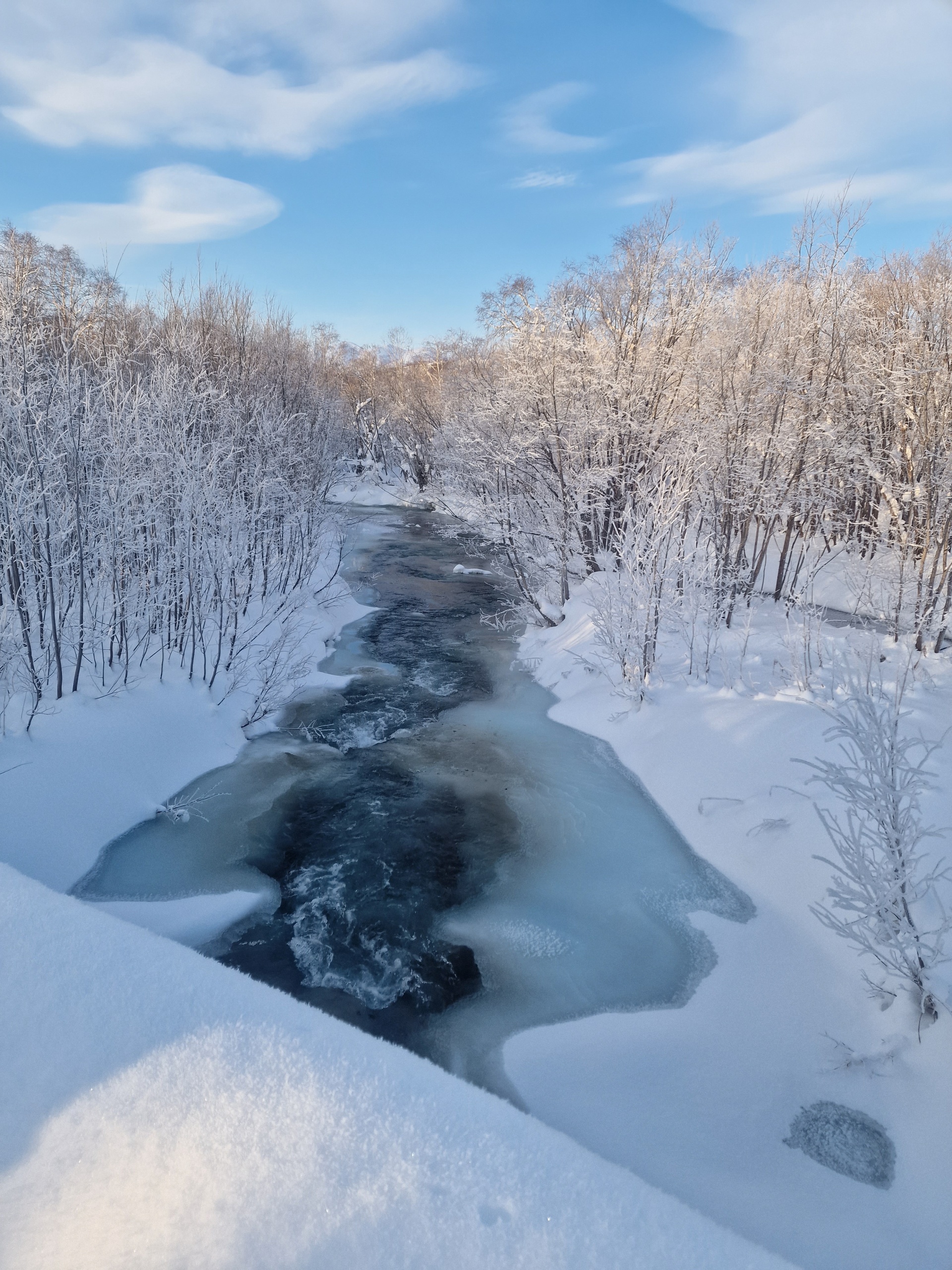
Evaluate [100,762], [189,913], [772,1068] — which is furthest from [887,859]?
[100,762]

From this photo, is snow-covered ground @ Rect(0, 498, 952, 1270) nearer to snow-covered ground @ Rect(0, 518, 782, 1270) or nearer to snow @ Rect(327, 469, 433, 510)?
snow-covered ground @ Rect(0, 518, 782, 1270)

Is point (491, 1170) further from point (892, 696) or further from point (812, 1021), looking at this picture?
point (892, 696)

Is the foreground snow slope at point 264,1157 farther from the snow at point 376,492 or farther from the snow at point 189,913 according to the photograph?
the snow at point 376,492

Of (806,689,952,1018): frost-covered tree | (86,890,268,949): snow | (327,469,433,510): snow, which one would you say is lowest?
(86,890,268,949): snow

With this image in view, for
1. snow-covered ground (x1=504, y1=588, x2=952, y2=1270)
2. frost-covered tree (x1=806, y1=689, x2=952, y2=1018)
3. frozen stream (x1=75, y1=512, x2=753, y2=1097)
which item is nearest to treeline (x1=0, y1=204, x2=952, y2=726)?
frozen stream (x1=75, y1=512, x2=753, y2=1097)

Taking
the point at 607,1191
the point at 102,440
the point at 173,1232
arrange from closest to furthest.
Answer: the point at 173,1232 → the point at 607,1191 → the point at 102,440

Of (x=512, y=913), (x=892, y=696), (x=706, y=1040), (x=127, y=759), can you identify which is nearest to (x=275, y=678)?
(x=127, y=759)
